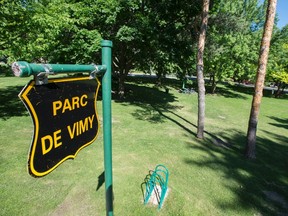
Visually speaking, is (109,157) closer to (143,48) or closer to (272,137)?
(272,137)

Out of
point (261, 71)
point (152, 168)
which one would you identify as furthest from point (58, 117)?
point (261, 71)

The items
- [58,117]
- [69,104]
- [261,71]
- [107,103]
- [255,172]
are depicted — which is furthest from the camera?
[261,71]

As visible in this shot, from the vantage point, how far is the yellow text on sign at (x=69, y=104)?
1.85 meters

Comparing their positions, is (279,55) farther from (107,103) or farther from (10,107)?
(107,103)

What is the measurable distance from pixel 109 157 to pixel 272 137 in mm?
12227

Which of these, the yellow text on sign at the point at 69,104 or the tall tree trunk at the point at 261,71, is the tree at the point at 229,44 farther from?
the yellow text on sign at the point at 69,104

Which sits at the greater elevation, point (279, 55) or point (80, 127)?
point (279, 55)

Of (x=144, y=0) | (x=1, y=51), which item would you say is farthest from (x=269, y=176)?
(x=144, y=0)

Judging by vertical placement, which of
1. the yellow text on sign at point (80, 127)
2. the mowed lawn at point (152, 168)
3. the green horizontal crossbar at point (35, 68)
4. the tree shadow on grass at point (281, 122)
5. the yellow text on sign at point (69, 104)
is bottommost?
the tree shadow on grass at point (281, 122)

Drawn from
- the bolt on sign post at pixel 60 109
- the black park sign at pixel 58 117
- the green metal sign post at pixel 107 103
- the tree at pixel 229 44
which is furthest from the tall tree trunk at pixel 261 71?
the tree at pixel 229 44

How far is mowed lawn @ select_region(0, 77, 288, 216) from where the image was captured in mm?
5363

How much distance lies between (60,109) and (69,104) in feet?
0.40

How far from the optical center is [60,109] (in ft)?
6.25

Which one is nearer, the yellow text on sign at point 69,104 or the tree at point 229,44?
the yellow text on sign at point 69,104
